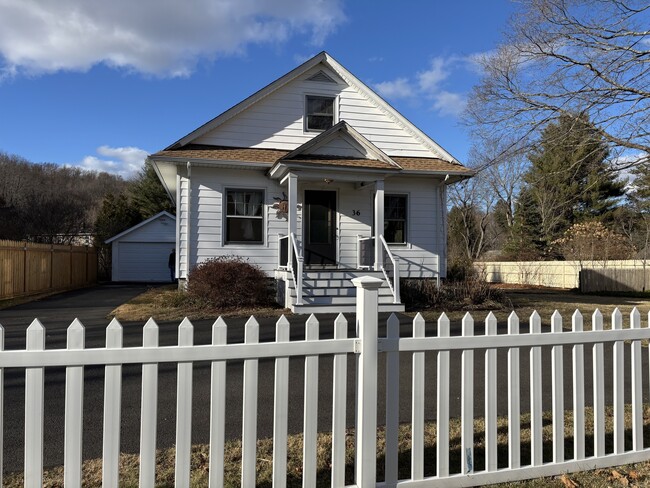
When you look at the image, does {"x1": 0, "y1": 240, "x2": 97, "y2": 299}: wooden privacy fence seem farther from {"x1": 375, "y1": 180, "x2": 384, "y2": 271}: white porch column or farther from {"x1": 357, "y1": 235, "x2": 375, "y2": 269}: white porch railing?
{"x1": 375, "y1": 180, "x2": 384, "y2": 271}: white porch column

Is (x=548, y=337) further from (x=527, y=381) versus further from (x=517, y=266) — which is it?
(x=517, y=266)

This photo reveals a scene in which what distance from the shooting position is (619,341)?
3.54 metres

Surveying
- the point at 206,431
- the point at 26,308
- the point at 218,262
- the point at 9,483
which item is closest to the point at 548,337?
the point at 206,431

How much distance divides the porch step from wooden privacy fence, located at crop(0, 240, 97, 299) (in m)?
10.0

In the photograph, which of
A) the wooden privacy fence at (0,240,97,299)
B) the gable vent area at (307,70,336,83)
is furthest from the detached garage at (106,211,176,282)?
the gable vent area at (307,70,336,83)

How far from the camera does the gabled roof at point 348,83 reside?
45.5ft

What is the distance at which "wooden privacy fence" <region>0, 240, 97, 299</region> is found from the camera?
15523 mm

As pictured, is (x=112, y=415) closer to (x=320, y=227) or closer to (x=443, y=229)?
(x=320, y=227)

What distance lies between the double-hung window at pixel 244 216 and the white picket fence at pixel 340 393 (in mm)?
10986

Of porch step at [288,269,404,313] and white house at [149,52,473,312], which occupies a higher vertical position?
white house at [149,52,473,312]

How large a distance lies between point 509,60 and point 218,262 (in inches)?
318

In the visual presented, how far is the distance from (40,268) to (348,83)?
13370 mm

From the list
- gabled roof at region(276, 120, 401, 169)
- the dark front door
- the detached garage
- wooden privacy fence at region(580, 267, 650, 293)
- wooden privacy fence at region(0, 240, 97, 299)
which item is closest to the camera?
gabled roof at region(276, 120, 401, 169)

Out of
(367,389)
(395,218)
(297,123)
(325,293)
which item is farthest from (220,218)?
(367,389)
